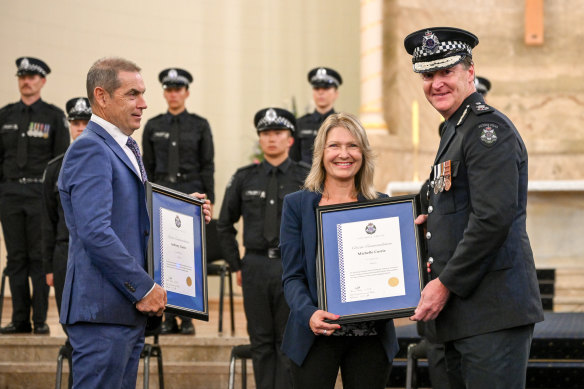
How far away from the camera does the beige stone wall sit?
33.9ft

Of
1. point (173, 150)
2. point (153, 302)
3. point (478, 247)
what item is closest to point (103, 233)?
point (153, 302)

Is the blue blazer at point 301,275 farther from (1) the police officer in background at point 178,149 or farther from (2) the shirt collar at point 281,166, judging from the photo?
(1) the police officer in background at point 178,149

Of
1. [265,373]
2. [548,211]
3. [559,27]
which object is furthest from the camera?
[559,27]

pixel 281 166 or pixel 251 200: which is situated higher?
pixel 281 166

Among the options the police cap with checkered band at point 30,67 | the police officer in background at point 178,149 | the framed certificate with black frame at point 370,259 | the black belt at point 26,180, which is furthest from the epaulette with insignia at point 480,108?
the police cap with checkered band at point 30,67

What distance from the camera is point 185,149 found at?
769 cm

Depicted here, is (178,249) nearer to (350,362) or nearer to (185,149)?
(350,362)

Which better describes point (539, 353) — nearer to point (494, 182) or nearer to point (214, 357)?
point (214, 357)

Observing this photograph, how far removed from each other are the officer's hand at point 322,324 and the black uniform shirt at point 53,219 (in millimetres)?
3335

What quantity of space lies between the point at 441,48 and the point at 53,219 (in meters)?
3.91

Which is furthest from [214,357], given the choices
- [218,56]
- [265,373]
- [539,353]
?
[218,56]

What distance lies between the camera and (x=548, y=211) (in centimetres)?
870

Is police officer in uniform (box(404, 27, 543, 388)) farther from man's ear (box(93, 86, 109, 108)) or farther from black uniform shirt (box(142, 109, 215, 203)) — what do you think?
black uniform shirt (box(142, 109, 215, 203))

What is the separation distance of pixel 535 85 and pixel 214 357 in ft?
17.2
